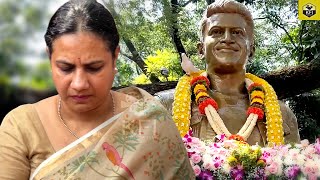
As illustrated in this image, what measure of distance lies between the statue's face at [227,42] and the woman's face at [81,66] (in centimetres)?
205

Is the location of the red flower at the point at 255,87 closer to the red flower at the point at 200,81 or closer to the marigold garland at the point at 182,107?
the red flower at the point at 200,81

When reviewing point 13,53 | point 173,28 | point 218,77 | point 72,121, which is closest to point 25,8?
point 13,53

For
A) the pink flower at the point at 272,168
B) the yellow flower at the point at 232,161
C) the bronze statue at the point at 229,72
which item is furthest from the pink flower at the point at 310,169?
the bronze statue at the point at 229,72

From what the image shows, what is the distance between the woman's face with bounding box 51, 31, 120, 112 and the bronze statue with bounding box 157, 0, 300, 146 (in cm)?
193

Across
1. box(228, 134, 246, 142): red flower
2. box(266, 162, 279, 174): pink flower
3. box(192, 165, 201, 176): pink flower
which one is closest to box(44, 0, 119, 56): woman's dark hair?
box(192, 165, 201, 176): pink flower

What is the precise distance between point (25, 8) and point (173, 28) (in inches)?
218

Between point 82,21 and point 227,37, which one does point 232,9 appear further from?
point 82,21

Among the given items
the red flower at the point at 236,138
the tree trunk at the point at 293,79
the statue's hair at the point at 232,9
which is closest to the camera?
the red flower at the point at 236,138

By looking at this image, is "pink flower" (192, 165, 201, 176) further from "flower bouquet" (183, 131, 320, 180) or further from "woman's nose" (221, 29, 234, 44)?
"woman's nose" (221, 29, 234, 44)

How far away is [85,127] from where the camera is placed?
1739 millimetres

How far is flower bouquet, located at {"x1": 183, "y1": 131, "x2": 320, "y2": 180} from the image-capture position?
295 centimetres

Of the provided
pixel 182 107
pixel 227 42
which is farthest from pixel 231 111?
pixel 227 42

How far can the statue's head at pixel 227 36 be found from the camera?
3613 millimetres

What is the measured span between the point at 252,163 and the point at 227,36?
0.98 meters
